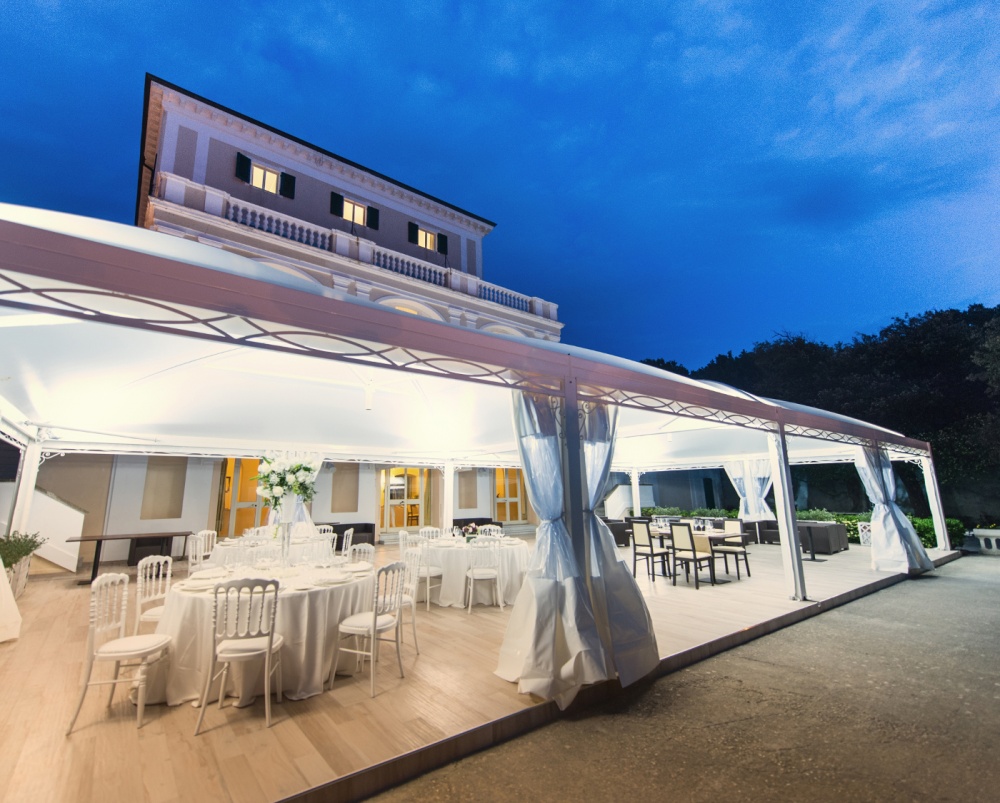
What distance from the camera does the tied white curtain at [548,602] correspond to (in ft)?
10.3

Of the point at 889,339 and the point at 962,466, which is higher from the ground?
the point at 889,339

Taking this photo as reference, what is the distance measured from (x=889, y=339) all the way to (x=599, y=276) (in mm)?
59284

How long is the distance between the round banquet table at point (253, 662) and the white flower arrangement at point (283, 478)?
4.70 feet

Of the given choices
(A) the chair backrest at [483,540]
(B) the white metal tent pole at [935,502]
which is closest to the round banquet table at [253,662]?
(A) the chair backrest at [483,540]

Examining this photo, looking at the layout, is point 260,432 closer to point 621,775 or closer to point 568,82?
point 621,775

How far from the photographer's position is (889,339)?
17453 millimetres

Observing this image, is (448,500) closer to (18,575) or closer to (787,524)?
(787,524)

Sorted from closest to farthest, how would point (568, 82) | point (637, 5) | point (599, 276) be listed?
point (637, 5)
point (568, 82)
point (599, 276)

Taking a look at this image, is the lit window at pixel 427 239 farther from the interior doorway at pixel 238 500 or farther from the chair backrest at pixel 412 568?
the chair backrest at pixel 412 568

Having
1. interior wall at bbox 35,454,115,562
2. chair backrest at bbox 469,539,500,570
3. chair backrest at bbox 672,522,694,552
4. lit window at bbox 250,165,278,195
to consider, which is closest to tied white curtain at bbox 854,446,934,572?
chair backrest at bbox 672,522,694,552

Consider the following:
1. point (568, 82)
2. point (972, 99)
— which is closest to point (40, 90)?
point (568, 82)

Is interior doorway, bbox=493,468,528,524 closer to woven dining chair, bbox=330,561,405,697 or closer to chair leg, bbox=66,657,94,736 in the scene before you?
woven dining chair, bbox=330,561,405,697

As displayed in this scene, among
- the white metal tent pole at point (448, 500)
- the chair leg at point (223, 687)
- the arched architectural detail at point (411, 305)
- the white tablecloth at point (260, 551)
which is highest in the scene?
the arched architectural detail at point (411, 305)

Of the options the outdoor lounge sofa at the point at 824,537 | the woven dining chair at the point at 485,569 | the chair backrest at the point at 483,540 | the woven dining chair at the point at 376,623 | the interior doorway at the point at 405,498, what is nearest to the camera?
the woven dining chair at the point at 376,623
